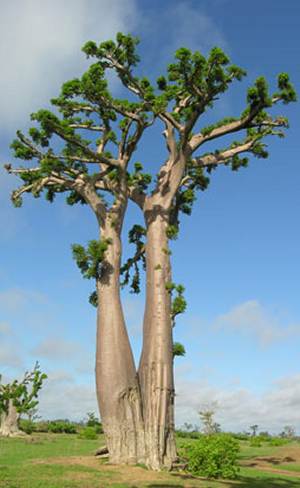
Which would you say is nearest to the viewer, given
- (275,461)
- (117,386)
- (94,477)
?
(94,477)

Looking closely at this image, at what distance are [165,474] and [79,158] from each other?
10.6 m

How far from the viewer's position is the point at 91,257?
17734 millimetres

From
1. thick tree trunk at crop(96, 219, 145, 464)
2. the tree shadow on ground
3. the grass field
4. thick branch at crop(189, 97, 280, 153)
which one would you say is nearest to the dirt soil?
the grass field

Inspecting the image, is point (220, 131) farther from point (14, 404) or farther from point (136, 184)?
point (14, 404)

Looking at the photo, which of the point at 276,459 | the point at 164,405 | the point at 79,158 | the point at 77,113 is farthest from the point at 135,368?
the point at 276,459

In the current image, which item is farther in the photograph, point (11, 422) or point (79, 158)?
point (11, 422)

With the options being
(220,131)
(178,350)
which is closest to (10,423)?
(178,350)

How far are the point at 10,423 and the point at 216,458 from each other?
20.3 m

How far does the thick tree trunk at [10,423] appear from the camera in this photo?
31.5 metres

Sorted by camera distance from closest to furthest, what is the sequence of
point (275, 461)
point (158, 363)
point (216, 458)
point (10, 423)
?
point (216, 458)
point (158, 363)
point (275, 461)
point (10, 423)

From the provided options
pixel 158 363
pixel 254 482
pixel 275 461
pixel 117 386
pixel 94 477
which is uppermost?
pixel 158 363

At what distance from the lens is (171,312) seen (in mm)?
17703

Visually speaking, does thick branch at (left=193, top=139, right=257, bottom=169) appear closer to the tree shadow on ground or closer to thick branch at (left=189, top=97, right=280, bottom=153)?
thick branch at (left=189, top=97, right=280, bottom=153)

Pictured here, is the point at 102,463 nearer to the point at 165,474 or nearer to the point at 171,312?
the point at 165,474
